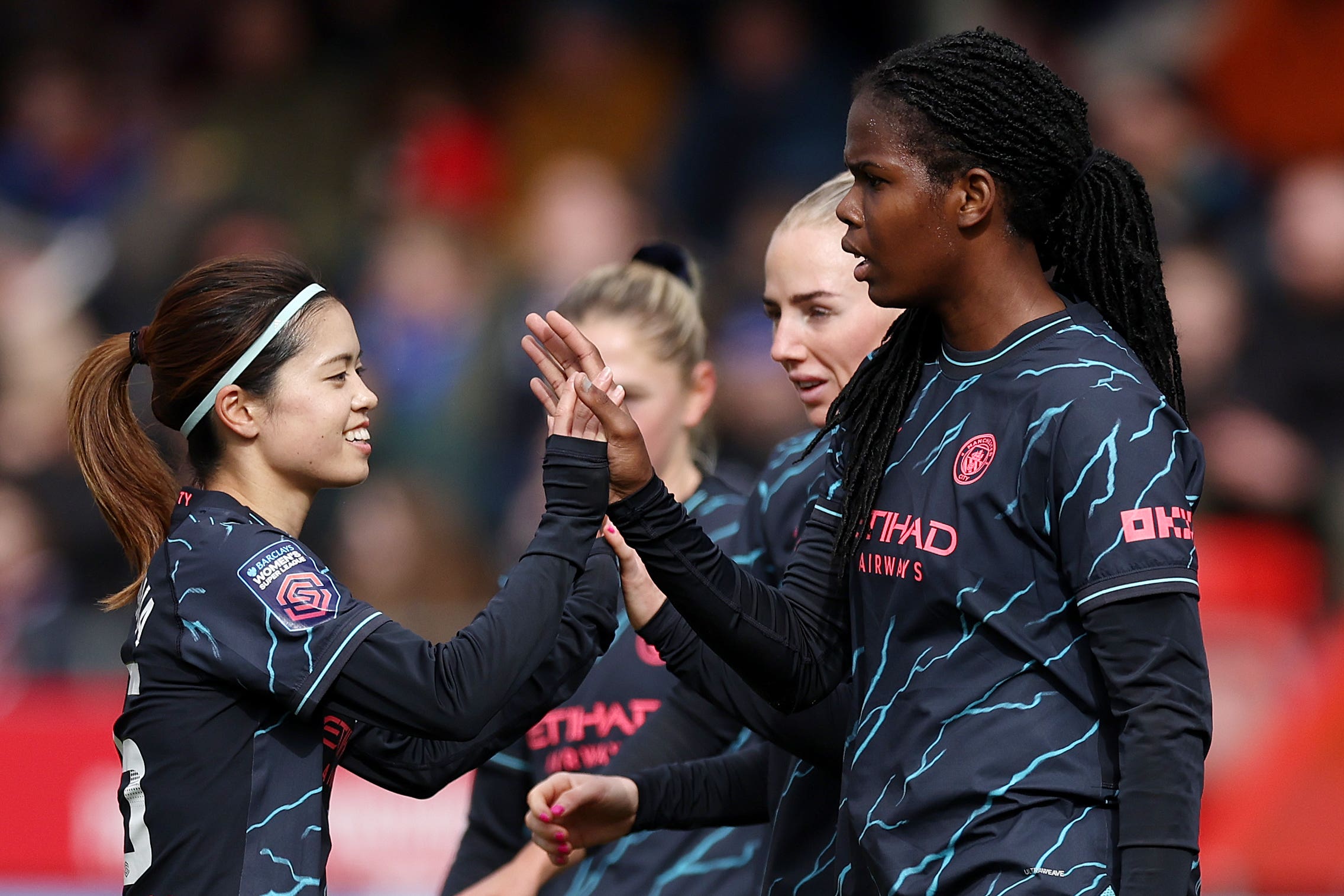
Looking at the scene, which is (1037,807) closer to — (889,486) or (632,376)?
→ (889,486)

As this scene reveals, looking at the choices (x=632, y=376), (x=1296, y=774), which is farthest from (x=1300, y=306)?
(x=632, y=376)

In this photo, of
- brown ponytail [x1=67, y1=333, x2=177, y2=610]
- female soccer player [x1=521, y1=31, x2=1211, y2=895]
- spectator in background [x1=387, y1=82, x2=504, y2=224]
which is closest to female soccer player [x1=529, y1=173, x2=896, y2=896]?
female soccer player [x1=521, y1=31, x2=1211, y2=895]

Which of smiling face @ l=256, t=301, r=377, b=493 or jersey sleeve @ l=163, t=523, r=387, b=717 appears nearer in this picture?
jersey sleeve @ l=163, t=523, r=387, b=717

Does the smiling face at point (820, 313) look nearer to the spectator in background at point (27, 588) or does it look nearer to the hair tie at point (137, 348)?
the hair tie at point (137, 348)

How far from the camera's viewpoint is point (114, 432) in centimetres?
271

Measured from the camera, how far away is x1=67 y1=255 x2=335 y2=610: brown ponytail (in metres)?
2.59

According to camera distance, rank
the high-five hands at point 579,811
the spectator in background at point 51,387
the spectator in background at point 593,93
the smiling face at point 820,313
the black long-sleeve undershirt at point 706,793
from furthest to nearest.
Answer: the spectator in background at point 593,93, the spectator in background at point 51,387, the smiling face at point 820,313, the black long-sleeve undershirt at point 706,793, the high-five hands at point 579,811

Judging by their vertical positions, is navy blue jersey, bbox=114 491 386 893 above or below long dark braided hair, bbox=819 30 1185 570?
below

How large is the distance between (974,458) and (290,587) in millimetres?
1024

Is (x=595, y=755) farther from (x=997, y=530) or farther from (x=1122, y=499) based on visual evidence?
(x=1122, y=499)

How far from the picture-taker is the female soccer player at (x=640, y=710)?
3.17 metres

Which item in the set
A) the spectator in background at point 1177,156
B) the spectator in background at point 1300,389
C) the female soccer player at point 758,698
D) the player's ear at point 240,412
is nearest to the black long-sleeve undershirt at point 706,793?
the female soccer player at point 758,698

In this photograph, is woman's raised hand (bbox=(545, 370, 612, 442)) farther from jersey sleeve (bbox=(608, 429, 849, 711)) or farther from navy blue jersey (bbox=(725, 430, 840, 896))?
navy blue jersey (bbox=(725, 430, 840, 896))

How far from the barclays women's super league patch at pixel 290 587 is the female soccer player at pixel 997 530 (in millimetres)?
467
